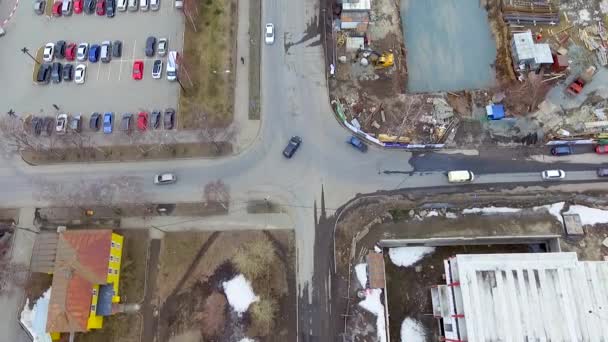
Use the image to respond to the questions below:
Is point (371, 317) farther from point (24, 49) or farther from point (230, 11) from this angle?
point (24, 49)

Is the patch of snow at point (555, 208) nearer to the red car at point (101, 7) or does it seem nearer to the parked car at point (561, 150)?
the parked car at point (561, 150)

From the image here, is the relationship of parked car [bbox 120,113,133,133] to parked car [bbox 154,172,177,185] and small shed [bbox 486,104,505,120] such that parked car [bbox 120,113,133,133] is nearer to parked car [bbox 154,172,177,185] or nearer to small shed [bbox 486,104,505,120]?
parked car [bbox 154,172,177,185]

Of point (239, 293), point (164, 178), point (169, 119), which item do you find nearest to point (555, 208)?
point (239, 293)

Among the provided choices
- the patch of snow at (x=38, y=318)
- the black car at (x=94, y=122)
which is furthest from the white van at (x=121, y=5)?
the patch of snow at (x=38, y=318)

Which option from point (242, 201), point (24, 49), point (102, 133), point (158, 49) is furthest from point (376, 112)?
point (24, 49)

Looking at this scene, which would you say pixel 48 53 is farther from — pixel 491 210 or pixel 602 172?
pixel 602 172

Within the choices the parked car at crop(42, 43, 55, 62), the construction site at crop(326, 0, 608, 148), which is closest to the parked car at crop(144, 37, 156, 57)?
the parked car at crop(42, 43, 55, 62)

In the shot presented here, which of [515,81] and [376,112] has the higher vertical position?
[515,81]
